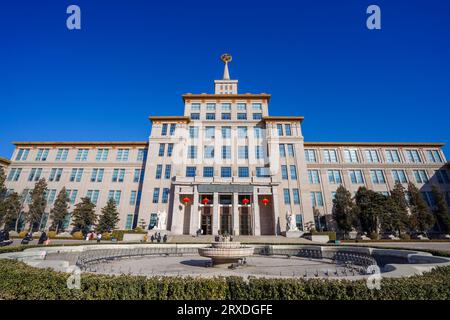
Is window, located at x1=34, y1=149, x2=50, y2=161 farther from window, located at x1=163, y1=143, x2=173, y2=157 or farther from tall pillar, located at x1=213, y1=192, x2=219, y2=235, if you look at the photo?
tall pillar, located at x1=213, y1=192, x2=219, y2=235

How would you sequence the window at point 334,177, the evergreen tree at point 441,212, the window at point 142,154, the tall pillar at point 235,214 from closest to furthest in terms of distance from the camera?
the tall pillar at point 235,214 → the evergreen tree at point 441,212 → the window at point 334,177 → the window at point 142,154

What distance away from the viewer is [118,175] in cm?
3475

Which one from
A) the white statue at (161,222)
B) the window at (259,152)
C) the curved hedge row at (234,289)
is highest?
the window at (259,152)

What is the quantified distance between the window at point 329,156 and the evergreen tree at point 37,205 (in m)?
44.1

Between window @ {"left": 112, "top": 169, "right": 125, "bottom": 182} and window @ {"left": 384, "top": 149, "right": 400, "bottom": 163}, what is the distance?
1742 inches

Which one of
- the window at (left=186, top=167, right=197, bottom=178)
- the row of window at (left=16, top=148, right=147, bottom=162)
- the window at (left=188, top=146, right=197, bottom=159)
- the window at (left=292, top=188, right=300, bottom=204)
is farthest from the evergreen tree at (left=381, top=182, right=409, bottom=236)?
the row of window at (left=16, top=148, right=147, bottom=162)

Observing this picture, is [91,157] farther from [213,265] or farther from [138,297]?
[138,297]

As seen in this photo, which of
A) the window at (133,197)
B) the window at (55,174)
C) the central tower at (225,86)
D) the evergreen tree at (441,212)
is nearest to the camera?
the evergreen tree at (441,212)

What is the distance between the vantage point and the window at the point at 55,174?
1366 inches

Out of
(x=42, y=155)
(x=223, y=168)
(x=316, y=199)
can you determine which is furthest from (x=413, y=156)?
(x=42, y=155)

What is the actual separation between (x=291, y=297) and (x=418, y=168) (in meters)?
43.9

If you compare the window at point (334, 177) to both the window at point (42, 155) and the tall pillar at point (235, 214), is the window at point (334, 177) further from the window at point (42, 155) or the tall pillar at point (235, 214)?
the window at point (42, 155)

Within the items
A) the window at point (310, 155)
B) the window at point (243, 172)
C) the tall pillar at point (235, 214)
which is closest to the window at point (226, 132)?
the window at point (243, 172)

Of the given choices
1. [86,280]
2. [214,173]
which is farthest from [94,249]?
[214,173]
